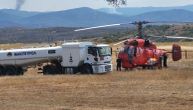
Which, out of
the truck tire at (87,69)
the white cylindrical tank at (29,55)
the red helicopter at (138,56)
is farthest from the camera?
the white cylindrical tank at (29,55)

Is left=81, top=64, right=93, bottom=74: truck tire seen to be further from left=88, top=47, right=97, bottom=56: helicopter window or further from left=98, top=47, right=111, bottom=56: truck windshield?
left=98, top=47, right=111, bottom=56: truck windshield

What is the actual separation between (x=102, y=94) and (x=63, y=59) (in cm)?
1792

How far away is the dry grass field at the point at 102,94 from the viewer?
19.9 metres

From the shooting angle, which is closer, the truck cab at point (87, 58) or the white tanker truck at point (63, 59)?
the truck cab at point (87, 58)

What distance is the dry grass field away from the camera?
19902 mm

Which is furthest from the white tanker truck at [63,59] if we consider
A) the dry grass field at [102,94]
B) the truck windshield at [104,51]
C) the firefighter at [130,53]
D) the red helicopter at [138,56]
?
the dry grass field at [102,94]

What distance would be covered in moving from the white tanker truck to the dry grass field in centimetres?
744

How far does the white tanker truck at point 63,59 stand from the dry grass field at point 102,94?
744 cm

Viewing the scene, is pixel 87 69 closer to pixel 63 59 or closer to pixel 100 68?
pixel 100 68

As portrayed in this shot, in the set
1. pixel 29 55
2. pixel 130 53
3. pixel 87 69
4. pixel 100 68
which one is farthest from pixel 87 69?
pixel 29 55

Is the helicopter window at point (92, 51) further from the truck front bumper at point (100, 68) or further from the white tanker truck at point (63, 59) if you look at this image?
the truck front bumper at point (100, 68)

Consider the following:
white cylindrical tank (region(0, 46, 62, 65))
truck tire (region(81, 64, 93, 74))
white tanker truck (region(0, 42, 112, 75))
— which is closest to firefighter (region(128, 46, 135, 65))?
white tanker truck (region(0, 42, 112, 75))

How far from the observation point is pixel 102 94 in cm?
2366

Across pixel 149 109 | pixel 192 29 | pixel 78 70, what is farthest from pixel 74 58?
pixel 192 29
